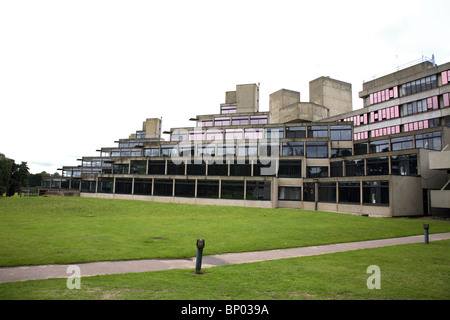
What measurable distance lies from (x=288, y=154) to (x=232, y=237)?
3769 centimetres

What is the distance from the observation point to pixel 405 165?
37062 mm

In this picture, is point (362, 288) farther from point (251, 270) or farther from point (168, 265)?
point (168, 265)

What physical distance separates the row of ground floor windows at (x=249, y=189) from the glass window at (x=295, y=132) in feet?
38.1

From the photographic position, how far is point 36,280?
7883 mm

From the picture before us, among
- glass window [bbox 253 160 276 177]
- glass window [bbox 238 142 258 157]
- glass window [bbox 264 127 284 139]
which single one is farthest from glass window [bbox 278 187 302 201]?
glass window [bbox 264 127 284 139]

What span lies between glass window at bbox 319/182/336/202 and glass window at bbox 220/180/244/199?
12692mm

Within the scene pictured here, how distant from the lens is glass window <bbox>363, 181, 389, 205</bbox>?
111 ft

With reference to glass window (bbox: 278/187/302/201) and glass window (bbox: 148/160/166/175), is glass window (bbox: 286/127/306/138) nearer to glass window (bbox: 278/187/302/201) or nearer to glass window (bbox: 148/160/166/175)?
glass window (bbox: 278/187/302/201)

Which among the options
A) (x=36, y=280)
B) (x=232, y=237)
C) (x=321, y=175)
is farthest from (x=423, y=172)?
(x=36, y=280)

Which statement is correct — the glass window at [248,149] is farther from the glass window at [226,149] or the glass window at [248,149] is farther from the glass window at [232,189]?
the glass window at [232,189]

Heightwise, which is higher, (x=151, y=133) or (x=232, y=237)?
(x=151, y=133)

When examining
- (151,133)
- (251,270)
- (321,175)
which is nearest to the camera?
(251,270)

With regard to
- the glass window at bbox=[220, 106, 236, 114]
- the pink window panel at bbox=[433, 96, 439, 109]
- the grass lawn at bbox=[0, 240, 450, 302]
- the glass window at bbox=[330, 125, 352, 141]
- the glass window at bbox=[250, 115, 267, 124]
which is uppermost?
the glass window at bbox=[220, 106, 236, 114]

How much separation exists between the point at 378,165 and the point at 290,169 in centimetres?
1357
